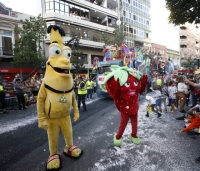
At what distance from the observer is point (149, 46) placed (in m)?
39.9

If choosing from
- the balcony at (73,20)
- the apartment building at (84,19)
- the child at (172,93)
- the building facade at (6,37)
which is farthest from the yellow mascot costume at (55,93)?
the balcony at (73,20)

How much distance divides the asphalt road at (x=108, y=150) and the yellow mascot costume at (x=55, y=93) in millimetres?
650

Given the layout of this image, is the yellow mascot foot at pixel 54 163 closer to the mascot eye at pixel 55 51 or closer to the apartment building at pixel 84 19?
the mascot eye at pixel 55 51

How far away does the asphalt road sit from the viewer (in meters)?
3.30

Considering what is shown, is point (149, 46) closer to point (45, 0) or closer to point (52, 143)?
point (45, 0)

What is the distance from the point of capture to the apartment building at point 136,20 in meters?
33.1

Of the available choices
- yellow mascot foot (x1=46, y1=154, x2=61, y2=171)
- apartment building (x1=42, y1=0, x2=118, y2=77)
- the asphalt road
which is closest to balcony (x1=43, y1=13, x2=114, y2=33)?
apartment building (x1=42, y1=0, x2=118, y2=77)

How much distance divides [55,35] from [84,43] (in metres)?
22.1

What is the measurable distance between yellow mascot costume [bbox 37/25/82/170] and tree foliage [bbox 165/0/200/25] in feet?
25.2

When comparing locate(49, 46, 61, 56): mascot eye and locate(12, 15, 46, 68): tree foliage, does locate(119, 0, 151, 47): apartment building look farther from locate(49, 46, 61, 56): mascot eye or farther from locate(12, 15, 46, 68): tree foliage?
locate(49, 46, 61, 56): mascot eye

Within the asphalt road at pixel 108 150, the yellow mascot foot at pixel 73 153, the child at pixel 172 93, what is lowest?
the asphalt road at pixel 108 150

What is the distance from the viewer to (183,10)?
29.4ft

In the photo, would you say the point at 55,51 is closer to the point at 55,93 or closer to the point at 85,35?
the point at 55,93

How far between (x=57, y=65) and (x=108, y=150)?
2.17 metres
